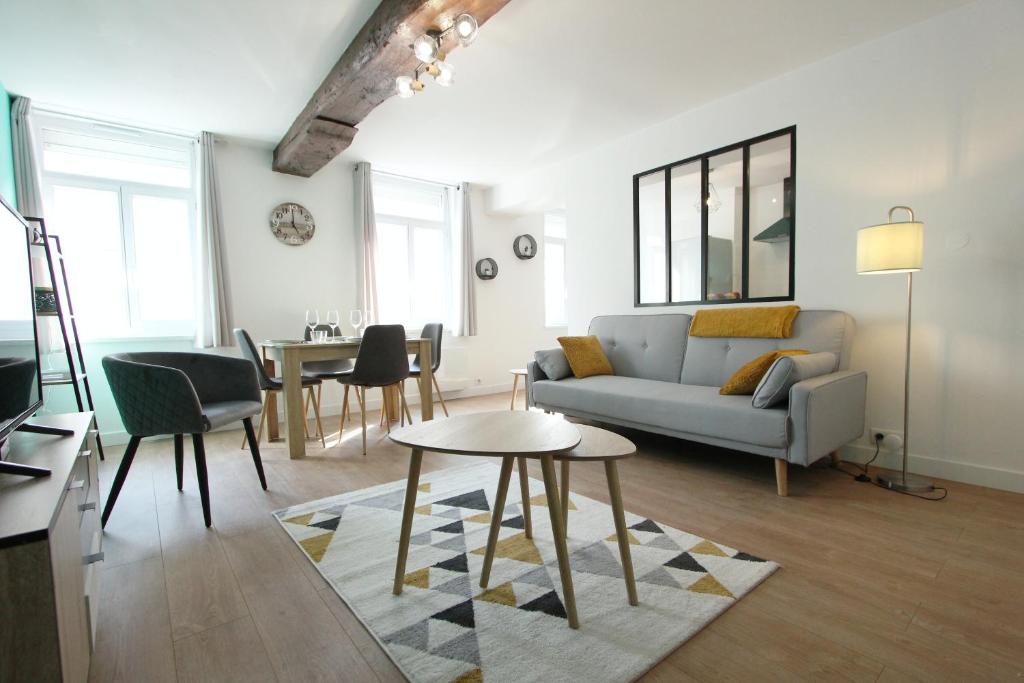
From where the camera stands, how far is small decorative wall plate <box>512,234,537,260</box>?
5.92 meters

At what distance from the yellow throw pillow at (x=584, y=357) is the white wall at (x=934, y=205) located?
137cm

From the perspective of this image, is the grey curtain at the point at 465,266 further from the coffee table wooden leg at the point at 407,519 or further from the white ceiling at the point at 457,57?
the coffee table wooden leg at the point at 407,519

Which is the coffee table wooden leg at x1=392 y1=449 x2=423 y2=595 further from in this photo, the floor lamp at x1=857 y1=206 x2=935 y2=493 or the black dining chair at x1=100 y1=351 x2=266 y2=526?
the floor lamp at x1=857 y1=206 x2=935 y2=493

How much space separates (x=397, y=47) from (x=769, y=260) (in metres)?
2.62

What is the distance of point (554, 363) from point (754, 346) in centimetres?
135

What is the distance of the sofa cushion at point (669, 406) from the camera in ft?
7.54

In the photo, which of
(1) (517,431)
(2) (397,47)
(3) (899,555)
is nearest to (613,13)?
(2) (397,47)

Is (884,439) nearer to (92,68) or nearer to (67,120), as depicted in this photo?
(92,68)

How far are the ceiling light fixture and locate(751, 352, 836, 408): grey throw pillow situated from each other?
2.09 m

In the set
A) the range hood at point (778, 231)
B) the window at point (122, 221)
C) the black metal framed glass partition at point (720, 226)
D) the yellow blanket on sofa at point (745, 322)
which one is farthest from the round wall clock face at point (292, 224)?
the range hood at point (778, 231)

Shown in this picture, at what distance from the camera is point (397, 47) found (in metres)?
2.37

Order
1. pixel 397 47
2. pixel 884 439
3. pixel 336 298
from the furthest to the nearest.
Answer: pixel 336 298
pixel 884 439
pixel 397 47

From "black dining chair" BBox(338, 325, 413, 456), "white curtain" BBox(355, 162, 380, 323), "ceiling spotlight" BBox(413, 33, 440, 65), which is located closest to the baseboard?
"black dining chair" BBox(338, 325, 413, 456)

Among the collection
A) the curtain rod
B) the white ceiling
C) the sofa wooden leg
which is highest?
the white ceiling
